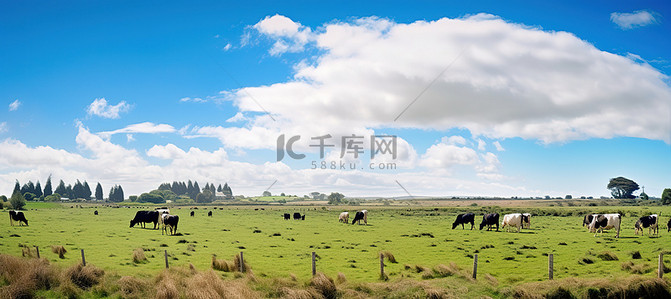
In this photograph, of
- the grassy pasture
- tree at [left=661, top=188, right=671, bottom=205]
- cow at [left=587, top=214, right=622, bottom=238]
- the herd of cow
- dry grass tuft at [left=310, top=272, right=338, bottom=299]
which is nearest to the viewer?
dry grass tuft at [left=310, top=272, right=338, bottom=299]

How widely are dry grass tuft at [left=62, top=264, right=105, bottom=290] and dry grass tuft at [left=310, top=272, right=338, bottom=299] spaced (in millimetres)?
10570

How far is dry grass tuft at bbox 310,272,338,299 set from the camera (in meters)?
20.8

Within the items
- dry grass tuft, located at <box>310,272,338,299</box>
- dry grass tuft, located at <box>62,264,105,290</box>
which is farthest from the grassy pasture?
dry grass tuft, located at <box>310,272,338,299</box>

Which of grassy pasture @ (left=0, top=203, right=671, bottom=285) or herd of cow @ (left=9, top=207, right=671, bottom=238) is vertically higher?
herd of cow @ (left=9, top=207, right=671, bottom=238)

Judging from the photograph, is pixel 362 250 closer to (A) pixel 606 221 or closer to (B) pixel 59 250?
(B) pixel 59 250

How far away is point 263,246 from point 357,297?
16.4 meters

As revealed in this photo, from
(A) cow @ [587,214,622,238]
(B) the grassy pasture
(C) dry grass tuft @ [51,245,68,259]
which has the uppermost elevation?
(A) cow @ [587,214,622,238]

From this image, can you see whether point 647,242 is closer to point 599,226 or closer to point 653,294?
point 599,226

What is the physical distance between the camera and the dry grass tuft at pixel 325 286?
68.1 feet

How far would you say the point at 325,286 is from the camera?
2089 centimetres

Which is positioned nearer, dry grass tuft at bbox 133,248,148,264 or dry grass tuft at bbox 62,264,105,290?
dry grass tuft at bbox 62,264,105,290

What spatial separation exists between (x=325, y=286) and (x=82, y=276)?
39.1ft

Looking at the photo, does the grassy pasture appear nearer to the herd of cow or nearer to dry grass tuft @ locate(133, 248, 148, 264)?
dry grass tuft @ locate(133, 248, 148, 264)

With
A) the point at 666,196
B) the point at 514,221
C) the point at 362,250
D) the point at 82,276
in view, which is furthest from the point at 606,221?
the point at 666,196
